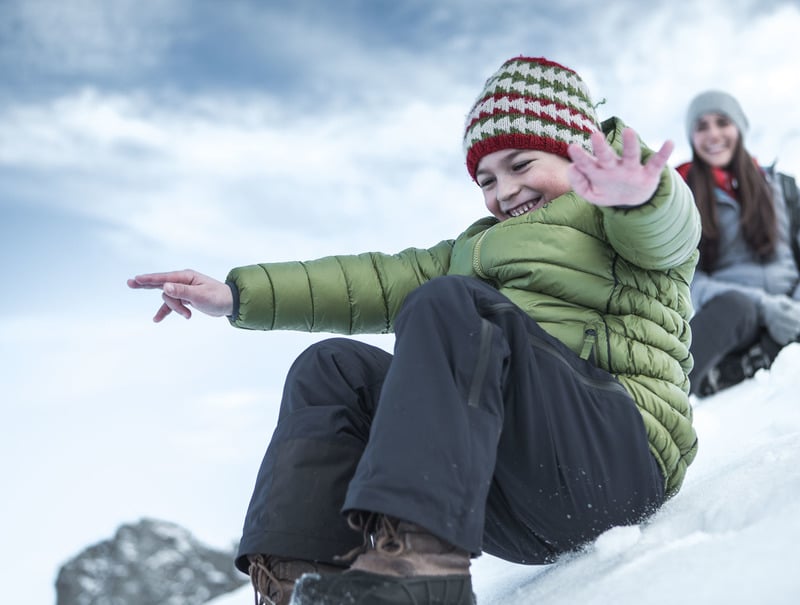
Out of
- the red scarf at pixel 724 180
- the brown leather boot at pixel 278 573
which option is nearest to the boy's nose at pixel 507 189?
the brown leather boot at pixel 278 573

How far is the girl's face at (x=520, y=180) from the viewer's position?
2.19 meters

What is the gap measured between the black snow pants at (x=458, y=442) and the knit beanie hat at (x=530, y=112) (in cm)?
80

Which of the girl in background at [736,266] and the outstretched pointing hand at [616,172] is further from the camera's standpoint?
the girl in background at [736,266]

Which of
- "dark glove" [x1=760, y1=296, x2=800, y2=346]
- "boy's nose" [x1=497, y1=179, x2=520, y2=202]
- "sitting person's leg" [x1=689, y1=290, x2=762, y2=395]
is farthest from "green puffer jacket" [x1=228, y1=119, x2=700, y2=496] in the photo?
"dark glove" [x1=760, y1=296, x2=800, y2=346]

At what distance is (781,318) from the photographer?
15.6 ft

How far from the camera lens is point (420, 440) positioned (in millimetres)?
1305

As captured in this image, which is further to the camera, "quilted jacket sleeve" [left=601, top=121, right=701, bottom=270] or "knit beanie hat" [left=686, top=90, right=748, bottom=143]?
"knit beanie hat" [left=686, top=90, right=748, bottom=143]

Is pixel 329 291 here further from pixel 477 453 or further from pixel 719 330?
pixel 719 330

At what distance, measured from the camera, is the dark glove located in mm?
4742

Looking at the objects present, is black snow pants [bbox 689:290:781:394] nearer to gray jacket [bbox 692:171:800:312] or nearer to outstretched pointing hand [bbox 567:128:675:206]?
gray jacket [bbox 692:171:800:312]

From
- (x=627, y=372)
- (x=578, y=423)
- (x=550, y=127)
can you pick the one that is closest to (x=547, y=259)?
(x=627, y=372)

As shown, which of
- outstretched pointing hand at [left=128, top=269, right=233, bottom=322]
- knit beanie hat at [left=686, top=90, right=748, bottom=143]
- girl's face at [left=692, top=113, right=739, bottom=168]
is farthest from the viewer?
knit beanie hat at [left=686, top=90, right=748, bottom=143]

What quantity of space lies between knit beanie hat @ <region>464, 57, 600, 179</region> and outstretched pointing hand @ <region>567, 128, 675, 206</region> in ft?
2.30

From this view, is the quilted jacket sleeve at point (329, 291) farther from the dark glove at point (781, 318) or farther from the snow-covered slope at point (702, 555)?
the dark glove at point (781, 318)
